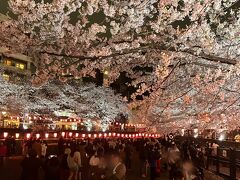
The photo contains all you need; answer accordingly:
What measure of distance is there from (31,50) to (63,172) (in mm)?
4910

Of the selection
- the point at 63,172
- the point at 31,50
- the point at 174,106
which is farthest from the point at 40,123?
the point at 31,50

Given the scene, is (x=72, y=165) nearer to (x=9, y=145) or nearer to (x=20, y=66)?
(x=9, y=145)

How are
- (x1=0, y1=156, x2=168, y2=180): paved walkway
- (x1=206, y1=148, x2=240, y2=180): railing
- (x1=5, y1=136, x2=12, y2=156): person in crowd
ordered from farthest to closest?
(x1=5, y1=136, x2=12, y2=156): person in crowd < (x1=0, y1=156, x2=168, y2=180): paved walkway < (x1=206, y1=148, x2=240, y2=180): railing

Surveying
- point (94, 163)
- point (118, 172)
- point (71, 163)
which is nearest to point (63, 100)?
point (94, 163)

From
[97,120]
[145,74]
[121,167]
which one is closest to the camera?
[121,167]

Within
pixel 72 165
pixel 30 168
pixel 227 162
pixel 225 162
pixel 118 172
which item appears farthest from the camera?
pixel 225 162

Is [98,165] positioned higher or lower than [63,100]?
lower

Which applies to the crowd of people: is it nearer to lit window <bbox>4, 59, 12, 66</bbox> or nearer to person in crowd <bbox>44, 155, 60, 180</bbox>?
person in crowd <bbox>44, 155, 60, 180</bbox>

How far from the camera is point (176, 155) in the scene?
46.0 ft

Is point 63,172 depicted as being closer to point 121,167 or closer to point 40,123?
point 121,167

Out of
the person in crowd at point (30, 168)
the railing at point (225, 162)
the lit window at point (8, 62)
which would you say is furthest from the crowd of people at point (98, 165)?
the lit window at point (8, 62)

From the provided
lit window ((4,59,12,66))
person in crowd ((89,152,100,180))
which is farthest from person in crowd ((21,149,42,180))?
lit window ((4,59,12,66))

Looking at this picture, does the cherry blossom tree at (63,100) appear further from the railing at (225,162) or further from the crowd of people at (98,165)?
the railing at (225,162)

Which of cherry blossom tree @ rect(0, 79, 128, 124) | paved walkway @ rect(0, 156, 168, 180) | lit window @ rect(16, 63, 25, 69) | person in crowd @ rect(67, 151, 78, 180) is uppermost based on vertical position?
lit window @ rect(16, 63, 25, 69)
